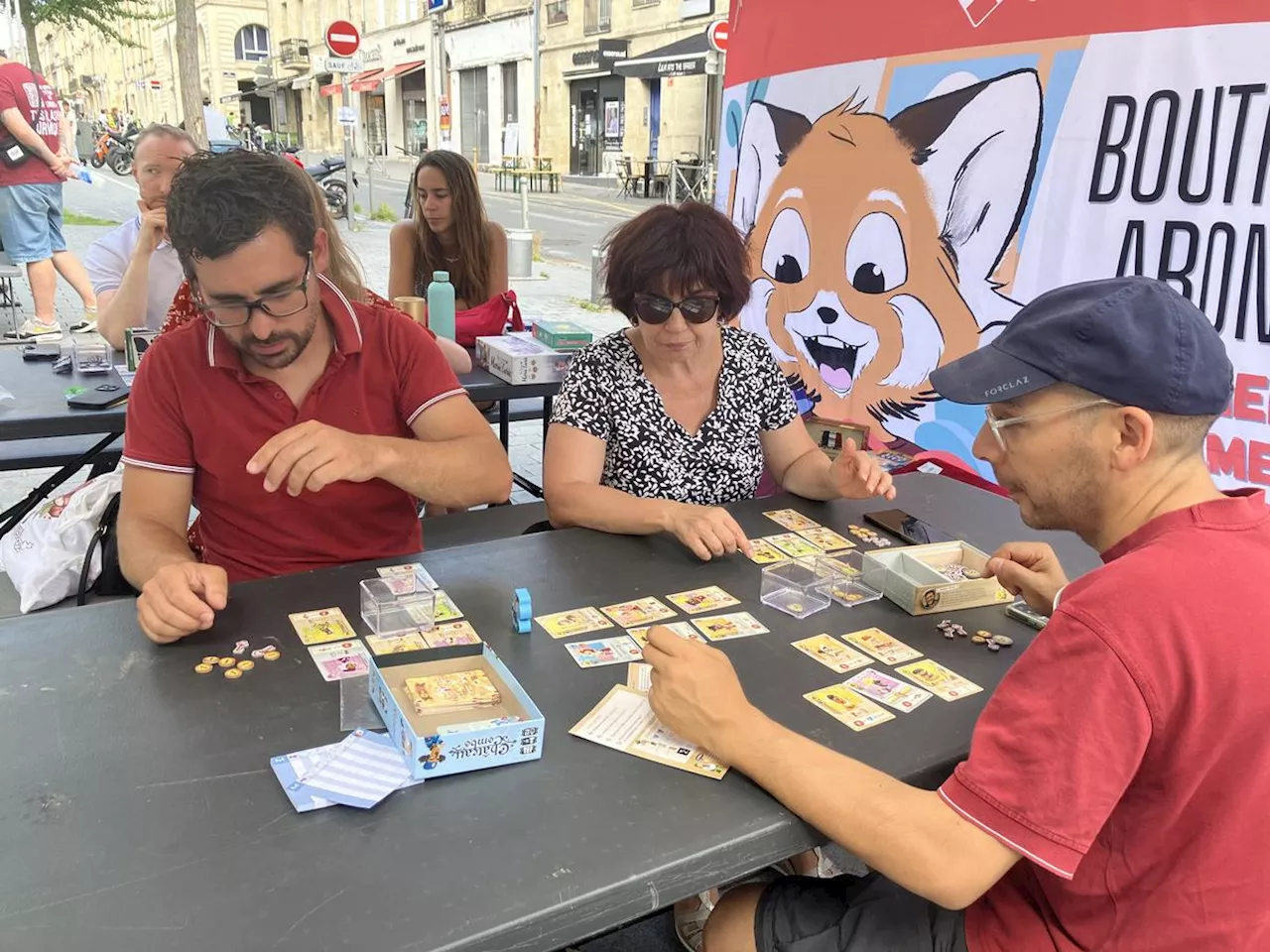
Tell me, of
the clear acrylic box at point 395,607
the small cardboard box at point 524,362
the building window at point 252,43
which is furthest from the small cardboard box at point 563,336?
the building window at point 252,43

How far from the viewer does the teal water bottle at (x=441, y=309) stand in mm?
3834

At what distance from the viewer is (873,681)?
1.44 meters

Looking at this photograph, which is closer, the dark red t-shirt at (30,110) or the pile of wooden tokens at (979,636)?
the pile of wooden tokens at (979,636)

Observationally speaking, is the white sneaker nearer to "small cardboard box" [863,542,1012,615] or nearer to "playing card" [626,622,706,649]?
"playing card" [626,622,706,649]

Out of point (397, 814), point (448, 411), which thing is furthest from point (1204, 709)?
point (448, 411)

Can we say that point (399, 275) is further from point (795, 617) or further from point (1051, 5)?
point (795, 617)

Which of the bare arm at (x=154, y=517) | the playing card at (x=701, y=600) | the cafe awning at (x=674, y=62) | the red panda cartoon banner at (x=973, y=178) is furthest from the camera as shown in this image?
the cafe awning at (x=674, y=62)

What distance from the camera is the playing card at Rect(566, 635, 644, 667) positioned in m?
1.46

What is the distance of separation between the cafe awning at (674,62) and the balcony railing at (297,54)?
107 ft

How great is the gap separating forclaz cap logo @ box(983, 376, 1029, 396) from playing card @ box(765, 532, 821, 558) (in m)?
0.75

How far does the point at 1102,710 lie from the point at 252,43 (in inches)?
2209

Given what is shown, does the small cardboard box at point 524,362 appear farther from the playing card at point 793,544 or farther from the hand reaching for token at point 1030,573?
the hand reaching for token at point 1030,573

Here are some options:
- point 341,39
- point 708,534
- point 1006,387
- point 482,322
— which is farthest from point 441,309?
point 341,39

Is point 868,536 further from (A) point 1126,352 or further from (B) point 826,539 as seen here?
(A) point 1126,352
